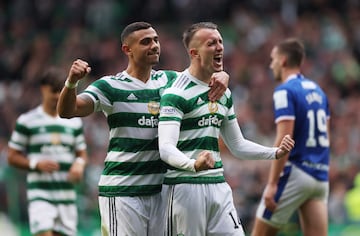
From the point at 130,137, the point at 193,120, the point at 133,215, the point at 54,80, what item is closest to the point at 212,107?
the point at 193,120

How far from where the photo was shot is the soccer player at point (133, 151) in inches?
335

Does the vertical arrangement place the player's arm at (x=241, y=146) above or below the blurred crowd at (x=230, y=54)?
below

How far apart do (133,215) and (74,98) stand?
1.13m

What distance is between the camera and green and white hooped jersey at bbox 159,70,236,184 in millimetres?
8320

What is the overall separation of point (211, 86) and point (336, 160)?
8.08 meters

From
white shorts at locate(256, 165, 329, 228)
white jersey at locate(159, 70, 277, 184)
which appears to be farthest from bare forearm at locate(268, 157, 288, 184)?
white jersey at locate(159, 70, 277, 184)

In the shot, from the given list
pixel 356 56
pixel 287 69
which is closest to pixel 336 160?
pixel 356 56

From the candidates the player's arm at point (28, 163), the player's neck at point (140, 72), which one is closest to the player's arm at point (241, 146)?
the player's neck at point (140, 72)

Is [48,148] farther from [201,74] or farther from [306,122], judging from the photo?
[201,74]

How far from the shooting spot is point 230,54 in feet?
67.2

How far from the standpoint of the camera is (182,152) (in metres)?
8.30

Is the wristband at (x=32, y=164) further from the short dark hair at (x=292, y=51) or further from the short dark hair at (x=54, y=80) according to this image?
the short dark hair at (x=292, y=51)

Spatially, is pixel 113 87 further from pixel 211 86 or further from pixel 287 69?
pixel 287 69

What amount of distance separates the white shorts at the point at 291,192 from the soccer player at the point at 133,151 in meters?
2.23
